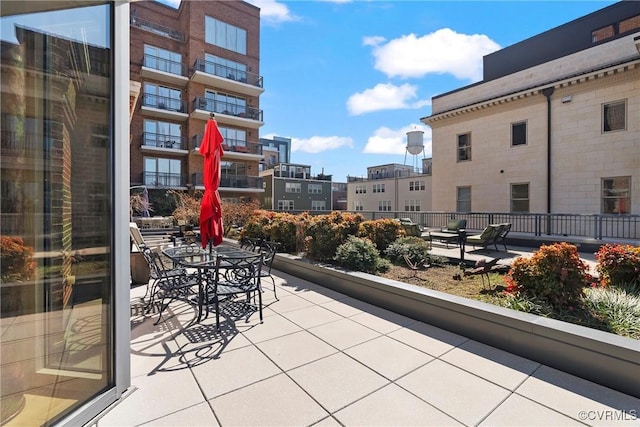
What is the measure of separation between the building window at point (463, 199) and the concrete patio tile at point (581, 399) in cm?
1346

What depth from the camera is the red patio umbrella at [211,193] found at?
180 inches

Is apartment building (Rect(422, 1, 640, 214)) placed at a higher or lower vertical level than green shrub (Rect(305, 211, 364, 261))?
higher

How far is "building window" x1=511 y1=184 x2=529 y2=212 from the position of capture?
13.0 meters

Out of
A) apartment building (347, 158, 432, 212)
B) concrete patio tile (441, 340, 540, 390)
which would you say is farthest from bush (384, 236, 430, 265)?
apartment building (347, 158, 432, 212)

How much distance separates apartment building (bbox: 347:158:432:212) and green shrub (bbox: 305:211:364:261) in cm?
2356

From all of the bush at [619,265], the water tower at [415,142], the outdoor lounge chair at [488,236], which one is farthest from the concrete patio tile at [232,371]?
the water tower at [415,142]

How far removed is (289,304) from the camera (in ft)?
15.2

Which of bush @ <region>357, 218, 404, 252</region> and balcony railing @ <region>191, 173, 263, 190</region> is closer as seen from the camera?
bush @ <region>357, 218, 404, 252</region>

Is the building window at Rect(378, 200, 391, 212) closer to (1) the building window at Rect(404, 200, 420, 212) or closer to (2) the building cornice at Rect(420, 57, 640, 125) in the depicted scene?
(1) the building window at Rect(404, 200, 420, 212)

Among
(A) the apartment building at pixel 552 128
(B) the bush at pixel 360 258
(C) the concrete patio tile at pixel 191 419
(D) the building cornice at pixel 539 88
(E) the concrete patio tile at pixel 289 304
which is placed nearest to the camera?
(C) the concrete patio tile at pixel 191 419

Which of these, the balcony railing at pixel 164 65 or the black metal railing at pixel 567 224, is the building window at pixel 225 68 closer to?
the balcony railing at pixel 164 65

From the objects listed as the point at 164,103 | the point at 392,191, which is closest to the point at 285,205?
the point at 392,191

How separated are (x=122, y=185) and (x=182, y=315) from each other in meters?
2.48

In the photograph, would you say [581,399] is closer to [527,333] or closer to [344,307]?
[527,333]
